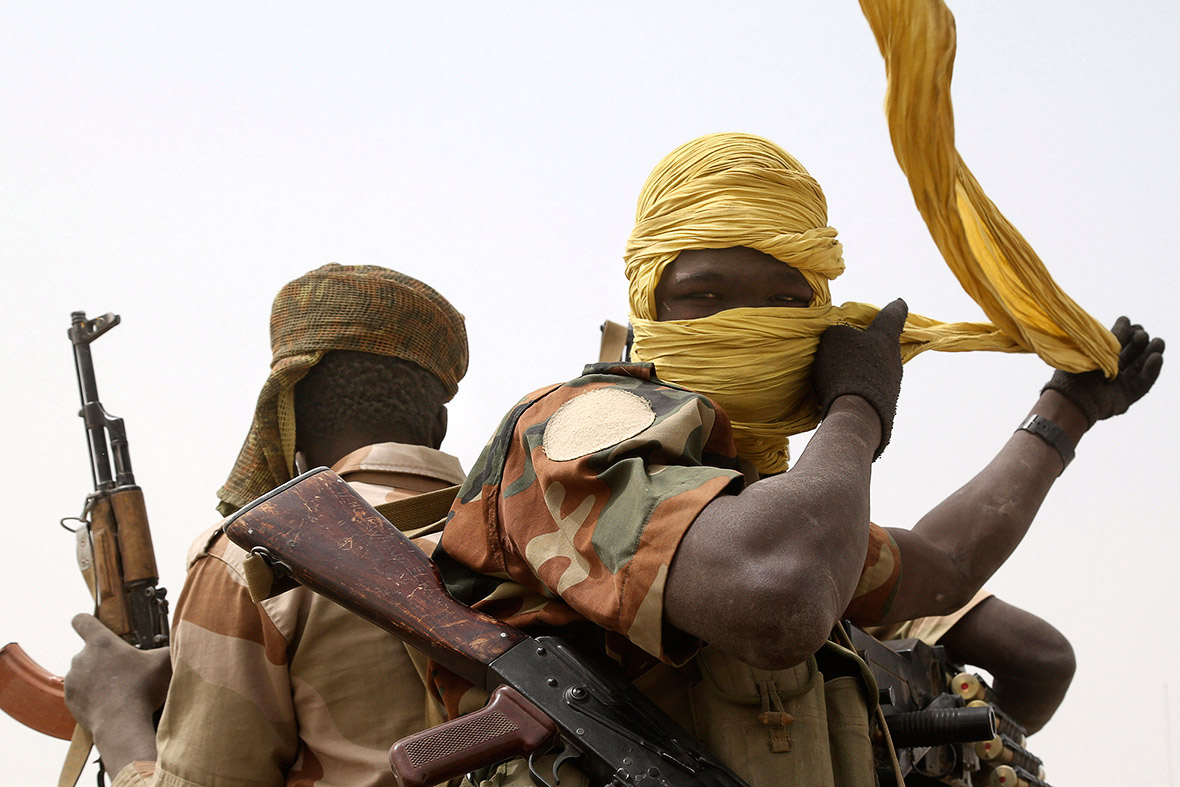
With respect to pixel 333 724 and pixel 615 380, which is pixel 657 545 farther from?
pixel 333 724

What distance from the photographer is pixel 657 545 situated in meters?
1.45

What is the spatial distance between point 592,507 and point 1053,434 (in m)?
1.27

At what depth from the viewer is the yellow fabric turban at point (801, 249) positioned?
1963mm

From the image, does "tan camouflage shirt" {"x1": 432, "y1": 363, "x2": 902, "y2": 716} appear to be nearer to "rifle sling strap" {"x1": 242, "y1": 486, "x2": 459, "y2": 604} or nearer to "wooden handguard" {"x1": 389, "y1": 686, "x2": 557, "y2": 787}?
"wooden handguard" {"x1": 389, "y1": 686, "x2": 557, "y2": 787}

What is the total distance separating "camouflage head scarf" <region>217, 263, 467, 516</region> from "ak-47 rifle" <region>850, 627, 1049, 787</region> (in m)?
1.34

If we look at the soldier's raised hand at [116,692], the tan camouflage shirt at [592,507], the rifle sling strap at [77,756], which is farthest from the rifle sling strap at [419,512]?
the rifle sling strap at [77,756]

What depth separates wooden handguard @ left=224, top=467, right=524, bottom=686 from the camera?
1.78 meters

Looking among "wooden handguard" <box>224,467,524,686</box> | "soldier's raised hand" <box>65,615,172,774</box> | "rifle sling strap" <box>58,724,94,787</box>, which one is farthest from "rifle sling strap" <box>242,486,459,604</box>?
"rifle sling strap" <box>58,724,94,787</box>

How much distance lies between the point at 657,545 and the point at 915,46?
1.07 metres

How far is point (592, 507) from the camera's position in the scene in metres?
1.56

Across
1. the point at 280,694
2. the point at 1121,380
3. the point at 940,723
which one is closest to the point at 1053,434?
the point at 1121,380

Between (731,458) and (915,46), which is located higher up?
(915,46)

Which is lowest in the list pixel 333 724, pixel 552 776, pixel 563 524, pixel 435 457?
pixel 333 724

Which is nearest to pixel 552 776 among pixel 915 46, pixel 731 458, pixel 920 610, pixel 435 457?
pixel 731 458
